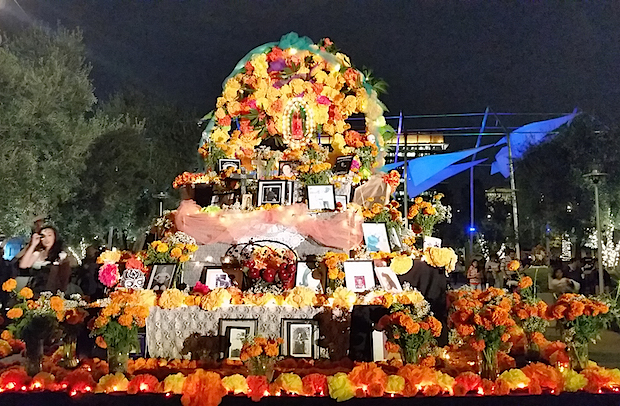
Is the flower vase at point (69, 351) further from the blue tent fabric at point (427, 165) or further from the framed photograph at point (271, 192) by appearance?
the blue tent fabric at point (427, 165)

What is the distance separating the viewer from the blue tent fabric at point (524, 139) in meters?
22.7

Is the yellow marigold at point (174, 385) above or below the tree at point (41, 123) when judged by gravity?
below

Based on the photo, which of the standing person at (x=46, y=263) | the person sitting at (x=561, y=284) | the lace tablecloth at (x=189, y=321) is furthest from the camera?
the person sitting at (x=561, y=284)

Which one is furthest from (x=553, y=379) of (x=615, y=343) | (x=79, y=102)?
(x=79, y=102)

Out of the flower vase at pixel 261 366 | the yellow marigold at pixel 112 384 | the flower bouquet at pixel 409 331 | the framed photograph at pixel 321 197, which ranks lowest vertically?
the yellow marigold at pixel 112 384

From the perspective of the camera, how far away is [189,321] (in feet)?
22.0

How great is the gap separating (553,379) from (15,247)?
12351 millimetres

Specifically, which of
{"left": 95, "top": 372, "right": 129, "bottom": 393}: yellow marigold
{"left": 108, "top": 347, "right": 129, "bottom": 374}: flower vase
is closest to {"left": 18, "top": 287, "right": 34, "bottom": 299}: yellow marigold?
{"left": 108, "top": 347, "right": 129, "bottom": 374}: flower vase

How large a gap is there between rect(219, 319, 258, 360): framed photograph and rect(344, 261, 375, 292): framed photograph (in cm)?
149

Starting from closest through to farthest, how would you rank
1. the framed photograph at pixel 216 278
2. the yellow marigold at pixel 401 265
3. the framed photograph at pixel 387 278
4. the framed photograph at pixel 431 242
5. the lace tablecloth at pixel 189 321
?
the lace tablecloth at pixel 189 321 < the framed photograph at pixel 387 278 < the yellow marigold at pixel 401 265 < the framed photograph at pixel 216 278 < the framed photograph at pixel 431 242

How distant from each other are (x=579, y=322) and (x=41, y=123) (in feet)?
43.6

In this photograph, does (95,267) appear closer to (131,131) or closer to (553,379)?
(553,379)

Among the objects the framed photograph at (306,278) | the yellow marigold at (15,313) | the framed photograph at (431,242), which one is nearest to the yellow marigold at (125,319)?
the yellow marigold at (15,313)

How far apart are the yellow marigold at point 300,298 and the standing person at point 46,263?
4.64m
